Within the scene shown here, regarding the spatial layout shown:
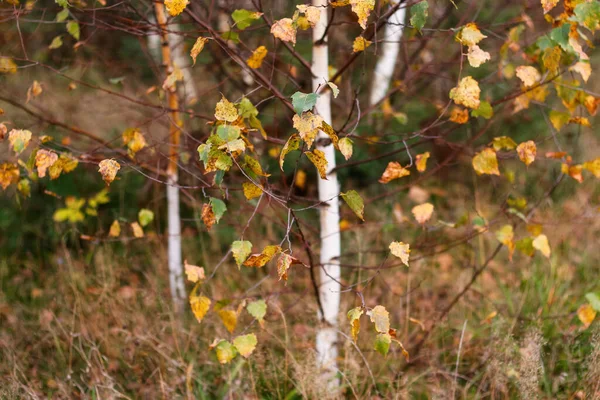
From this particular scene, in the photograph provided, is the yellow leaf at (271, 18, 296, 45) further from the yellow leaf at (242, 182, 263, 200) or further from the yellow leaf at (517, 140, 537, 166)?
the yellow leaf at (517, 140, 537, 166)

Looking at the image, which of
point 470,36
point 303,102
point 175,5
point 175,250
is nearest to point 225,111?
point 303,102

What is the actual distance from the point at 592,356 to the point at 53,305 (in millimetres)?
2587

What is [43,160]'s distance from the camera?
1.71 meters

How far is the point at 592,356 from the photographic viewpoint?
1.92m

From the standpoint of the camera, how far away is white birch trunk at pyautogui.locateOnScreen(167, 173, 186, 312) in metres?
2.85

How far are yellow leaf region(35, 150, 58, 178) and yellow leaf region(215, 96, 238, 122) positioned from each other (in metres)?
0.61

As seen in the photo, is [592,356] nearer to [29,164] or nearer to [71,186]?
[29,164]

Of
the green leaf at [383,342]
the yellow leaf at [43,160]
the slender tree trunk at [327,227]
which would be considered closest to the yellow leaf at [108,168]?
the yellow leaf at [43,160]

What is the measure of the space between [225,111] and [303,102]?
0.23 metres

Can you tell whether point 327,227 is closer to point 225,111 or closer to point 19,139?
point 225,111

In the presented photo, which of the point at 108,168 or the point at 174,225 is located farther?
the point at 174,225

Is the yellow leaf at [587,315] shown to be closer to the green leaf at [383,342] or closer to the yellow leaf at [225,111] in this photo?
the green leaf at [383,342]

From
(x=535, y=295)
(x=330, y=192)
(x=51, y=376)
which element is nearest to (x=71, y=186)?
(x=51, y=376)

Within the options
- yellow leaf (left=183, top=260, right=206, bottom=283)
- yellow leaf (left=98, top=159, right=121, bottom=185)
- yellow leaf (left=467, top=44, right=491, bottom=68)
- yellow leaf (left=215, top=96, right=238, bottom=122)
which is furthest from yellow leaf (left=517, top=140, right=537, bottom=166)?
yellow leaf (left=98, top=159, right=121, bottom=185)
